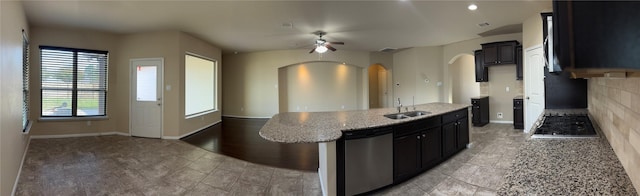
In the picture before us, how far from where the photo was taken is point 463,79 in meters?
8.42

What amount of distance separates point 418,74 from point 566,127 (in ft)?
23.3

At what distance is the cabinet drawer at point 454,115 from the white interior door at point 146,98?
5.53 m

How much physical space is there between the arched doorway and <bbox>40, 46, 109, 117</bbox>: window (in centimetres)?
822

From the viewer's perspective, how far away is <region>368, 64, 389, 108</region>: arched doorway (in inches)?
422

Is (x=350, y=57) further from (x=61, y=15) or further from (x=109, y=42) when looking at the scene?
(x=61, y=15)

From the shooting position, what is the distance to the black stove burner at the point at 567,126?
165cm

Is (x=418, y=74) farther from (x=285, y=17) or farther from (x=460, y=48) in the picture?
(x=285, y=17)

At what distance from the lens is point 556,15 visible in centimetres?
47

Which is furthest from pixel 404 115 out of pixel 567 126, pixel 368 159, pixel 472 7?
pixel 472 7

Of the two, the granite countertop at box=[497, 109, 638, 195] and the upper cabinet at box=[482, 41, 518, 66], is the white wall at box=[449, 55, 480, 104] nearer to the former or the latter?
the upper cabinet at box=[482, 41, 518, 66]

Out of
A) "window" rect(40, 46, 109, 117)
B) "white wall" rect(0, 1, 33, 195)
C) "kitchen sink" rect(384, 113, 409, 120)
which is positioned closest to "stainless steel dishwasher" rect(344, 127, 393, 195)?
"kitchen sink" rect(384, 113, 409, 120)

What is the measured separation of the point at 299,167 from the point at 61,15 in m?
4.84

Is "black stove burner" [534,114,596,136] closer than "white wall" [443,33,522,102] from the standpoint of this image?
Yes

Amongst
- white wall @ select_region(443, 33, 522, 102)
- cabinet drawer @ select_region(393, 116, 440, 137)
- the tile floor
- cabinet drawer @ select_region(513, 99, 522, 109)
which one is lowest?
the tile floor
